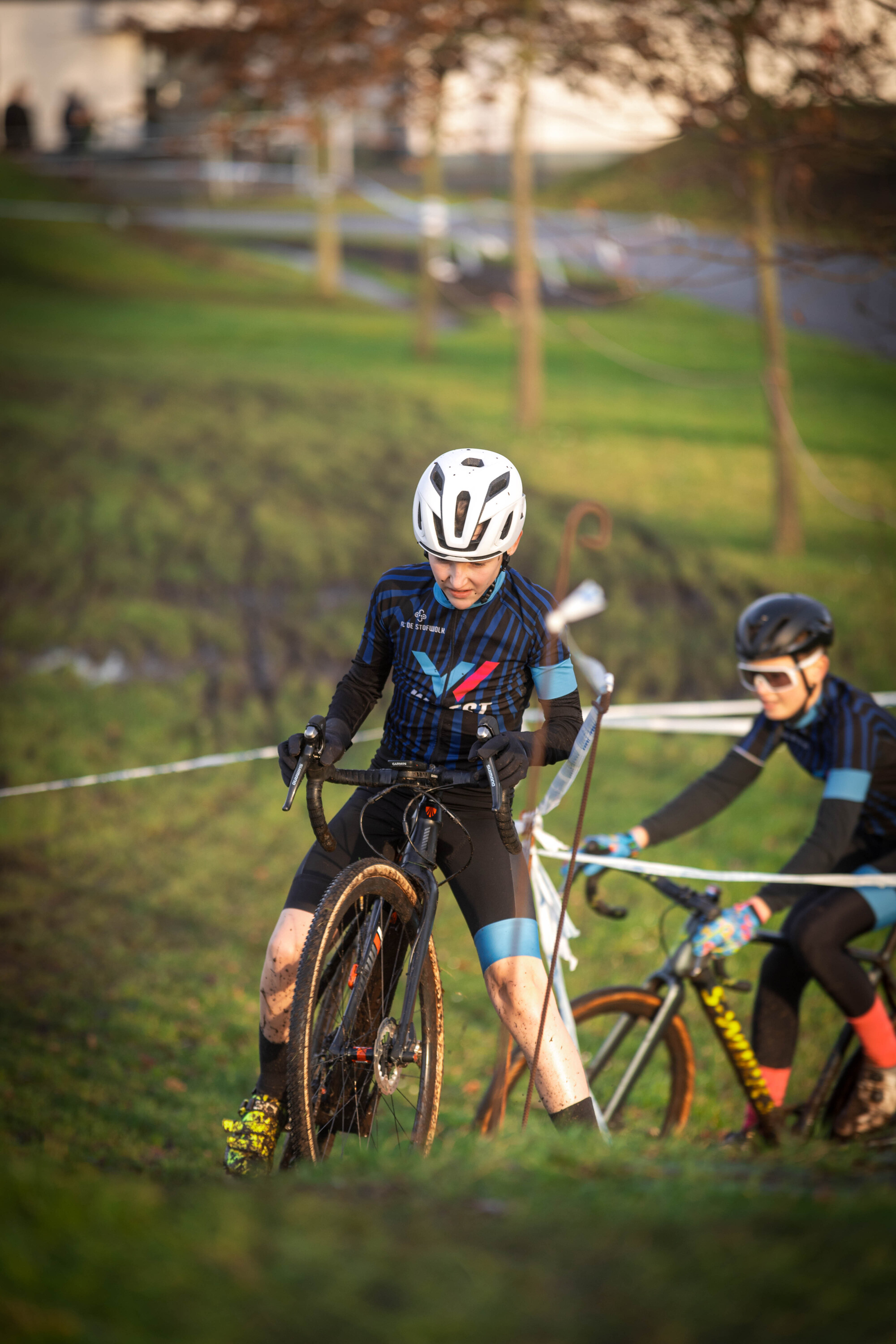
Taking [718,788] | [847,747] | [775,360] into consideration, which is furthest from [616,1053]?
[775,360]

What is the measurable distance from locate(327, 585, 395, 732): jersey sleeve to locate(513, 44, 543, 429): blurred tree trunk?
1105cm

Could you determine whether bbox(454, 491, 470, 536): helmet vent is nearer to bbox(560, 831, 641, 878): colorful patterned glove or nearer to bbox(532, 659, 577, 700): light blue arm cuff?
bbox(532, 659, 577, 700): light blue arm cuff

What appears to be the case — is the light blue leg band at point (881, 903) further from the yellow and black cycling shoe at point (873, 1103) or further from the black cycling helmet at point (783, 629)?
the black cycling helmet at point (783, 629)

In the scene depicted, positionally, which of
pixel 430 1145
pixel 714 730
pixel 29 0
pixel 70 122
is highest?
pixel 29 0

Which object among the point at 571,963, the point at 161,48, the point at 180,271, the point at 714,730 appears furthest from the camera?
the point at 180,271

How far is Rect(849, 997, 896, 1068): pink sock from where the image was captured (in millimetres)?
5281

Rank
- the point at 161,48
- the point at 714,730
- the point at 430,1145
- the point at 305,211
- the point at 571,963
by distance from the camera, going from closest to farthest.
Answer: the point at 430,1145 < the point at 571,963 < the point at 714,730 < the point at 161,48 < the point at 305,211

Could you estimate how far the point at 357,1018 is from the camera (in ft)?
Result: 14.0

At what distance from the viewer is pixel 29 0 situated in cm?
3850

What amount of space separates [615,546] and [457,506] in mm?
10539

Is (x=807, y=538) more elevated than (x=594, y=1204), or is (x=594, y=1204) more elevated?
A: (x=594, y=1204)

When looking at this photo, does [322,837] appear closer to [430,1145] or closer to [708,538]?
[430,1145]

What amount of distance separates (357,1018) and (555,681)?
4.50ft

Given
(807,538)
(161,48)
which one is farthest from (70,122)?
(807,538)
